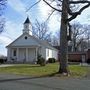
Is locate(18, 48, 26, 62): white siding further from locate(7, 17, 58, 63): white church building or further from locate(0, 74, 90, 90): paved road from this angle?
locate(0, 74, 90, 90): paved road

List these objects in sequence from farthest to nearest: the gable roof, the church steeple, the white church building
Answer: the church steeple → the gable roof → the white church building

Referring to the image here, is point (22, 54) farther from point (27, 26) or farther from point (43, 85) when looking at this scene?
point (43, 85)

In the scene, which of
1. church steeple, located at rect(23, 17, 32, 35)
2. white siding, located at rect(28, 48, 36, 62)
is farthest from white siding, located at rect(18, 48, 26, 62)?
church steeple, located at rect(23, 17, 32, 35)

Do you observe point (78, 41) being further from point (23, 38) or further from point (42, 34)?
point (23, 38)

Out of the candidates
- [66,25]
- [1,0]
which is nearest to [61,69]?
[66,25]

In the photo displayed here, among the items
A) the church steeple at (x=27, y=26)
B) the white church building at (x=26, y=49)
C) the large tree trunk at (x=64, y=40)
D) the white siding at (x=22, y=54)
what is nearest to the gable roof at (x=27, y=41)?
the white church building at (x=26, y=49)

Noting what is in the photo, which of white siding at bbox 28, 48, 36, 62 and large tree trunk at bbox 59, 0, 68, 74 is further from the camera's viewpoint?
white siding at bbox 28, 48, 36, 62

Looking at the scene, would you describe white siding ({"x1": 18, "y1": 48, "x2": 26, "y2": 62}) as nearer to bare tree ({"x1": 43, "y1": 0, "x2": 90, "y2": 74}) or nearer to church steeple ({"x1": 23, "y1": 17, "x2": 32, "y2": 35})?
church steeple ({"x1": 23, "y1": 17, "x2": 32, "y2": 35})

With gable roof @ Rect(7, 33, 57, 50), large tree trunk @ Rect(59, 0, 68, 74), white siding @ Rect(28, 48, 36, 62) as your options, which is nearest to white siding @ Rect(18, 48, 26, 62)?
white siding @ Rect(28, 48, 36, 62)

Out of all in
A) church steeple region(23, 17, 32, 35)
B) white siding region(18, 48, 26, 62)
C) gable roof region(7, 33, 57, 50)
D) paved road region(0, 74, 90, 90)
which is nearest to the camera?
paved road region(0, 74, 90, 90)

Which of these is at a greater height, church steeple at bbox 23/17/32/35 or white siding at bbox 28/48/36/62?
church steeple at bbox 23/17/32/35

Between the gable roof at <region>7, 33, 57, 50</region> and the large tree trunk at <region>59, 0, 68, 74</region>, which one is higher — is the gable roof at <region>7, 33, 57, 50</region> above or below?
above

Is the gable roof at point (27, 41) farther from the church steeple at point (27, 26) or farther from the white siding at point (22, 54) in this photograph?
the church steeple at point (27, 26)

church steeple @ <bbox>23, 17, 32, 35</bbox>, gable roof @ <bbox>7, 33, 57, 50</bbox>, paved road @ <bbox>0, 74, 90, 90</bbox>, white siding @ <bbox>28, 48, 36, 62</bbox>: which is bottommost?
paved road @ <bbox>0, 74, 90, 90</bbox>
